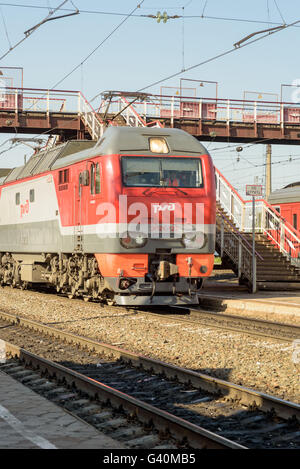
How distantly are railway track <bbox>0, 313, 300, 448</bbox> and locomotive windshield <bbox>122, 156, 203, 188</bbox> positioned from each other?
4805mm

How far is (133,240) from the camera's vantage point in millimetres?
14539

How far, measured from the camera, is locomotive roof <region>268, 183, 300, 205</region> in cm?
2511

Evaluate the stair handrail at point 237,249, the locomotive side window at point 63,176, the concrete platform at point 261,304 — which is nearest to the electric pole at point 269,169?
→ the stair handrail at point 237,249

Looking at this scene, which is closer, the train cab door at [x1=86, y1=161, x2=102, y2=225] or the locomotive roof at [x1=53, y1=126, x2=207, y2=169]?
the locomotive roof at [x1=53, y1=126, x2=207, y2=169]

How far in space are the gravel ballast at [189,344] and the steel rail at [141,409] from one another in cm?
174

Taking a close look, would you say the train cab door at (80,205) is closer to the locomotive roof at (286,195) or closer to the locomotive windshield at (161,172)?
the locomotive windshield at (161,172)

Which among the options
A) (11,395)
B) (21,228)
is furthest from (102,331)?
(21,228)

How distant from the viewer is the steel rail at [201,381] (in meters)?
6.62

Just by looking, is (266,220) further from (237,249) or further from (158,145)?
(158,145)

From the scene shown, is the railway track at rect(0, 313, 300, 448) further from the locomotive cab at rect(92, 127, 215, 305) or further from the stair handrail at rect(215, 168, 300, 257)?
the stair handrail at rect(215, 168, 300, 257)

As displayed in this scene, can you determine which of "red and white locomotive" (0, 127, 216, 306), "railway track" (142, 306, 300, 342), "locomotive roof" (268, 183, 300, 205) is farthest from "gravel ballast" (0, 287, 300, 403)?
"locomotive roof" (268, 183, 300, 205)

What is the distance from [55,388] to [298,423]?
304cm

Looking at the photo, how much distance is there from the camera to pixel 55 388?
319 inches

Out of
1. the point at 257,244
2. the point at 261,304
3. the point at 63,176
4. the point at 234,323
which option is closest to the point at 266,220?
the point at 257,244
